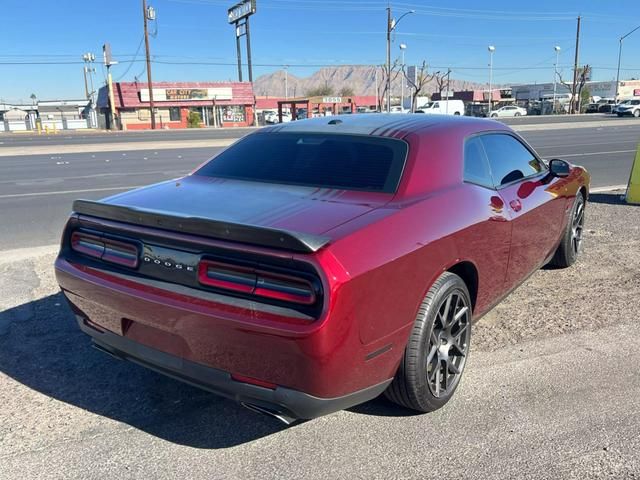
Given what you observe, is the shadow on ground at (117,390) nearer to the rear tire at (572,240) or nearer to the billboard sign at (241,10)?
the rear tire at (572,240)

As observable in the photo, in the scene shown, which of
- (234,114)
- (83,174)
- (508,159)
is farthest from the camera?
(234,114)

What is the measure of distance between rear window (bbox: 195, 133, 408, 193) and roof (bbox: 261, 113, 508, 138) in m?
0.09

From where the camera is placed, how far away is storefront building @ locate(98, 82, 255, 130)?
2167 inches

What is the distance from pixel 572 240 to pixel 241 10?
210ft

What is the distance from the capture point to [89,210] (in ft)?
9.85

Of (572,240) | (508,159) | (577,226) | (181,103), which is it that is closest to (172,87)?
(181,103)

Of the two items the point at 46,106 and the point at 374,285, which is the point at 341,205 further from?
the point at 46,106

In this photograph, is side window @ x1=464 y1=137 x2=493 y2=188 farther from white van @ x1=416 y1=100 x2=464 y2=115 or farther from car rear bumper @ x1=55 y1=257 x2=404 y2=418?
white van @ x1=416 y1=100 x2=464 y2=115

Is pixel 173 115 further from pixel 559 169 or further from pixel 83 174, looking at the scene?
pixel 559 169

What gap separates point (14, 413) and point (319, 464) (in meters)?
1.75

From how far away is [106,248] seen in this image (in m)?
2.91

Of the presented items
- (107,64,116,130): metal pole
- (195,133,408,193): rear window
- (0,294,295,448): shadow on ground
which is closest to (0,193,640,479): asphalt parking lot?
(0,294,295,448): shadow on ground

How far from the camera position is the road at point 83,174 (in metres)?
8.24

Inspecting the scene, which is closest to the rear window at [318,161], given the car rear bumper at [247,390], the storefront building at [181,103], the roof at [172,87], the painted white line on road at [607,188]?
the car rear bumper at [247,390]
